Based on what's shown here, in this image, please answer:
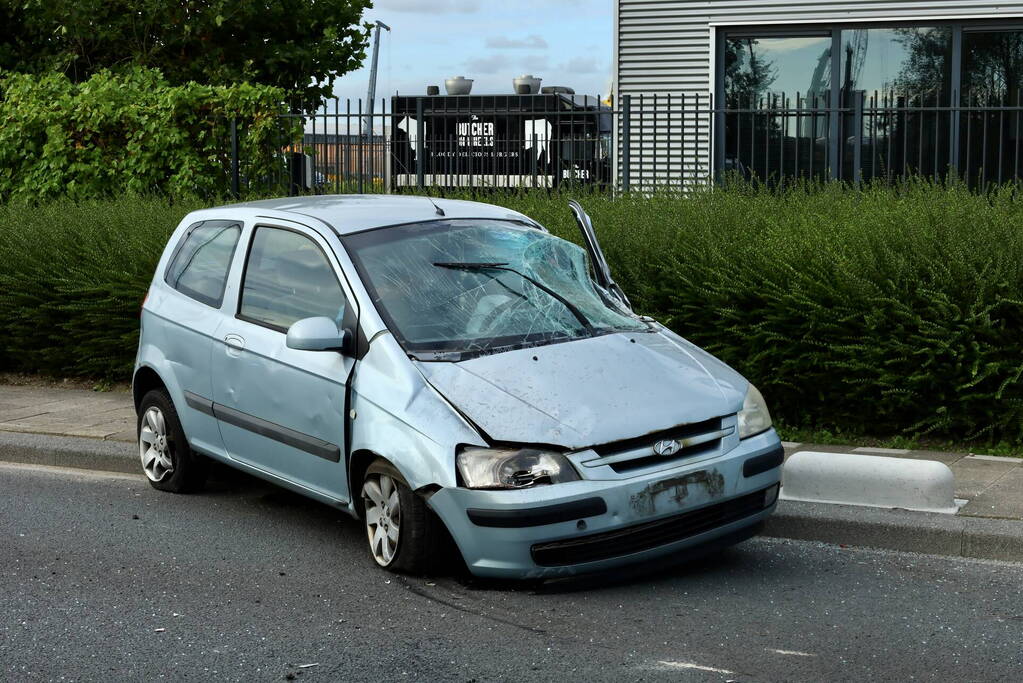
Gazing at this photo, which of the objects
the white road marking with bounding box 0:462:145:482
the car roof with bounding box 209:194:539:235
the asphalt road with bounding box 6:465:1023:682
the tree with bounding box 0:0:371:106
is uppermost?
the tree with bounding box 0:0:371:106

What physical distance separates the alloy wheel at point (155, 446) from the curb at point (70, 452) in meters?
0.52


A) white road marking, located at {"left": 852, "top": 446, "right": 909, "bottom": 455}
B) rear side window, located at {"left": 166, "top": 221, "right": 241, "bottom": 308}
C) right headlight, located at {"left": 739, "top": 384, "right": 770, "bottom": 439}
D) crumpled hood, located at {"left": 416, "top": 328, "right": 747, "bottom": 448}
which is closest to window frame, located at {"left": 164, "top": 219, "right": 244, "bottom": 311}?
rear side window, located at {"left": 166, "top": 221, "right": 241, "bottom": 308}

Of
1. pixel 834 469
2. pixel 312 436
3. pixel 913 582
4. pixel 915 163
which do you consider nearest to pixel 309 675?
pixel 312 436

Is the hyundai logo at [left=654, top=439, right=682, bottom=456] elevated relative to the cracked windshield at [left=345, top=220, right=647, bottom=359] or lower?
lower

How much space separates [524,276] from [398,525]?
134 centimetres

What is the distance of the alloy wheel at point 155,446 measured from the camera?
7109 millimetres

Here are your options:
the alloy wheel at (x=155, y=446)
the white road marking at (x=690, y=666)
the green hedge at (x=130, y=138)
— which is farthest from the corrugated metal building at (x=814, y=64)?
the white road marking at (x=690, y=666)

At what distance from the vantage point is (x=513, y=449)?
4.97 m

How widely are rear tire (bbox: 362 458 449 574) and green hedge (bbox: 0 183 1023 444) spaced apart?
10.6 feet

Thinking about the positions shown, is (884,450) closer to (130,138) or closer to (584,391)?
(584,391)

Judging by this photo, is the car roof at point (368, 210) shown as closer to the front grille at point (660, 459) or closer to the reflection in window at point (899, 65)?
the front grille at point (660, 459)

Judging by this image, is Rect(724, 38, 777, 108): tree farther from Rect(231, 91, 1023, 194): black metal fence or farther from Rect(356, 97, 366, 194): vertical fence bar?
Rect(356, 97, 366, 194): vertical fence bar

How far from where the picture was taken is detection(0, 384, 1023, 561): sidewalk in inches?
229

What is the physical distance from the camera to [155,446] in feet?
23.6
